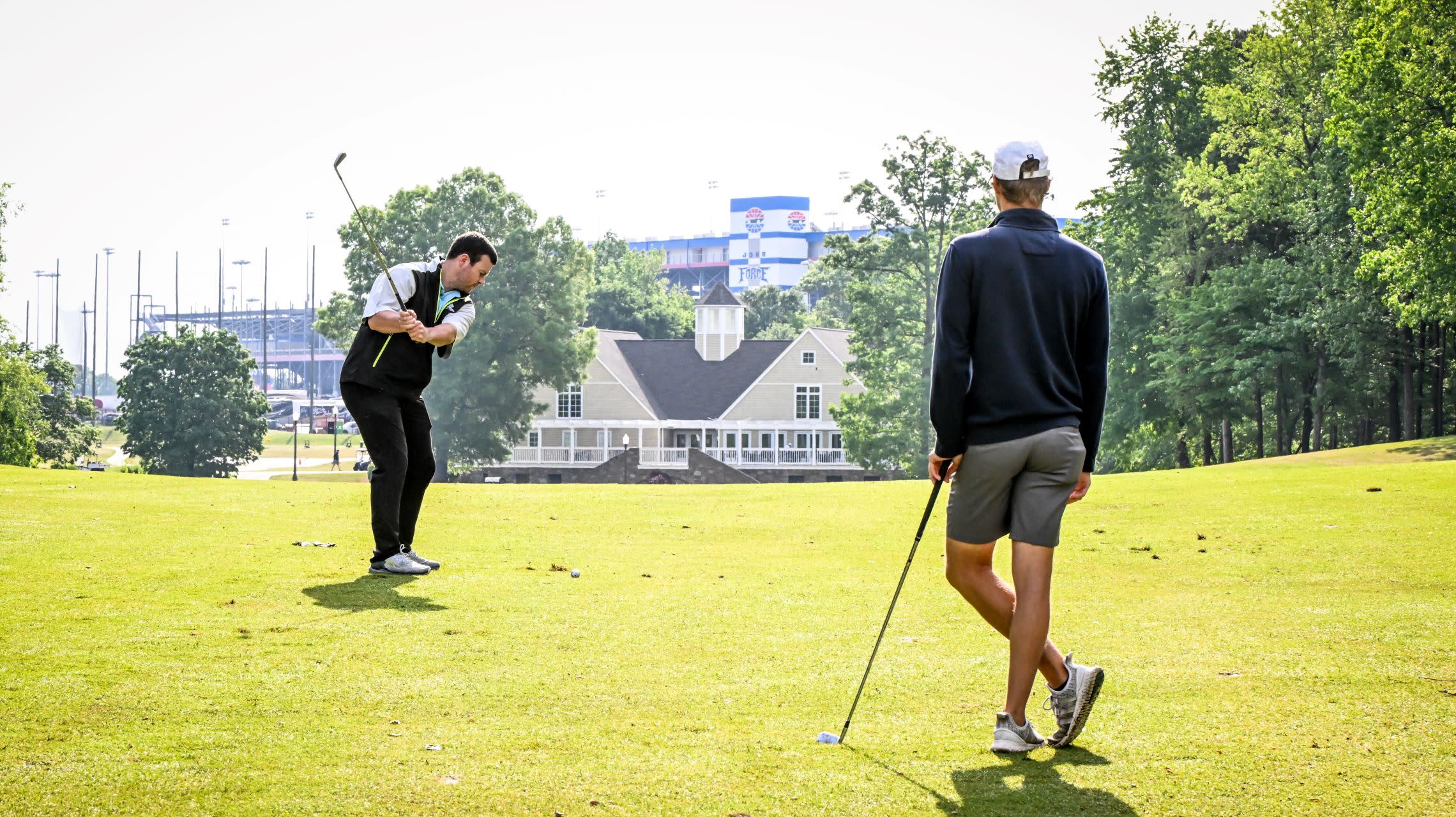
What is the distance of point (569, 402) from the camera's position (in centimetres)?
8331

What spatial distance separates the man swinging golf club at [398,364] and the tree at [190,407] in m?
66.2

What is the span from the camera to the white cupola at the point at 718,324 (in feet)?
279

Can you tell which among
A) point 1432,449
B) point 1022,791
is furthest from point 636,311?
point 1022,791

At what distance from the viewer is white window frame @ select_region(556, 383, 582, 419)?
82.9 m

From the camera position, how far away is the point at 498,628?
7.27m

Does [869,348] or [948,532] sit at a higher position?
[869,348]

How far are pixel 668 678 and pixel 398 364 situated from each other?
3731 millimetres

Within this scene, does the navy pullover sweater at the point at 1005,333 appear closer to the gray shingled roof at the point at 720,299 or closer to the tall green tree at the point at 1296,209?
the tall green tree at the point at 1296,209

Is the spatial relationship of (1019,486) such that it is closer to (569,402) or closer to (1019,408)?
(1019,408)

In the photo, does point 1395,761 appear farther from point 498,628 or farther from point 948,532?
point 498,628

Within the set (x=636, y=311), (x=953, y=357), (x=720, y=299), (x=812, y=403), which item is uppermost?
(x=636, y=311)

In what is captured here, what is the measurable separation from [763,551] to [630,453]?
2530 inches

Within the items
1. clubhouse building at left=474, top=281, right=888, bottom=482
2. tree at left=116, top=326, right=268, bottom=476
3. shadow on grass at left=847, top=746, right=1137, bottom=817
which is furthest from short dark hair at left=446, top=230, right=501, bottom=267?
clubhouse building at left=474, top=281, right=888, bottom=482

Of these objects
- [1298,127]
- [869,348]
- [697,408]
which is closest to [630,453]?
[697,408]
